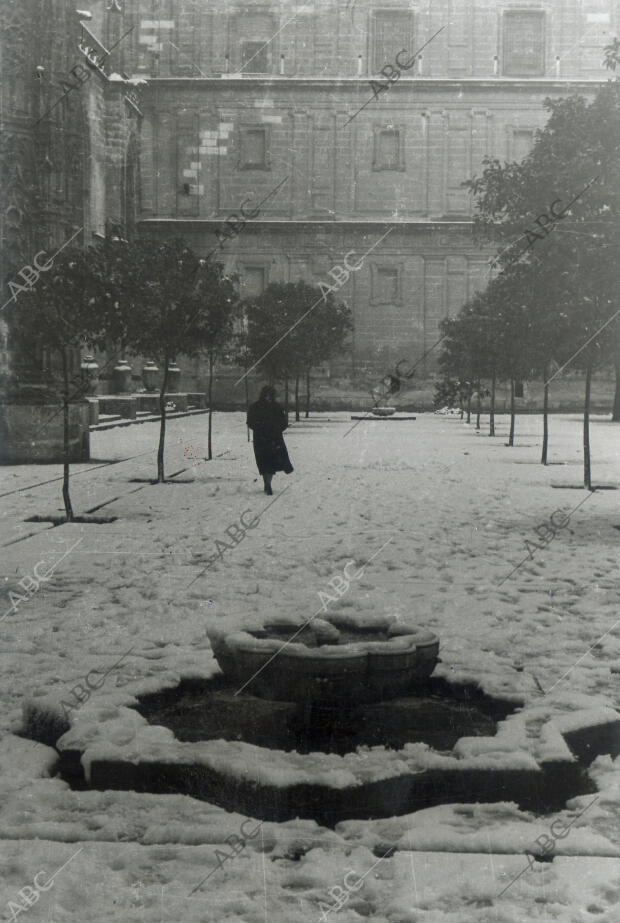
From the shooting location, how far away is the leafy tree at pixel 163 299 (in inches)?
597

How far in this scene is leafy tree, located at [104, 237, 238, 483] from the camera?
49.7ft

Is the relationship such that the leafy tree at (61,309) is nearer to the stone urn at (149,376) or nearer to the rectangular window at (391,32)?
the stone urn at (149,376)

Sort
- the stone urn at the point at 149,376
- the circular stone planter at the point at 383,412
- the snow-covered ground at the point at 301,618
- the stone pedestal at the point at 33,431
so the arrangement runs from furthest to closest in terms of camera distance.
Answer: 1. the circular stone planter at the point at 383,412
2. the stone urn at the point at 149,376
3. the stone pedestal at the point at 33,431
4. the snow-covered ground at the point at 301,618

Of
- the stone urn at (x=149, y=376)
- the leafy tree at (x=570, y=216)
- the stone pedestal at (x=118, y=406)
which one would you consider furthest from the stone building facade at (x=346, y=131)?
the leafy tree at (x=570, y=216)

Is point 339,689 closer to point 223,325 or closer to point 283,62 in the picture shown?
point 223,325

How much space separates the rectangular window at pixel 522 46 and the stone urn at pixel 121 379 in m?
23.5

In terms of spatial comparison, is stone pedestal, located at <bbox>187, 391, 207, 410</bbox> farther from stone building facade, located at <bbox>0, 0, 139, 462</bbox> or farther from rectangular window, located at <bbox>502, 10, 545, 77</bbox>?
rectangular window, located at <bbox>502, 10, 545, 77</bbox>

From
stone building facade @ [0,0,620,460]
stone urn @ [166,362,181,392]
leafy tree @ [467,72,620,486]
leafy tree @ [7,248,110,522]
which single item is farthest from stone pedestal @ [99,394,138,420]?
leafy tree @ [467,72,620,486]

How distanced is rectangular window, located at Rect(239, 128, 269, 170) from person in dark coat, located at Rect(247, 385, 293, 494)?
36565 mm

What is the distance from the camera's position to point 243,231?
48.8 metres

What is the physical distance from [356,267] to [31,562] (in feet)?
136

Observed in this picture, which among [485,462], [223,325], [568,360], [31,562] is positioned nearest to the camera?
[31,562]

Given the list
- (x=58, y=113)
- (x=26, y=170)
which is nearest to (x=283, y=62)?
(x=58, y=113)

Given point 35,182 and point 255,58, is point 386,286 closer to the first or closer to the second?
point 255,58
